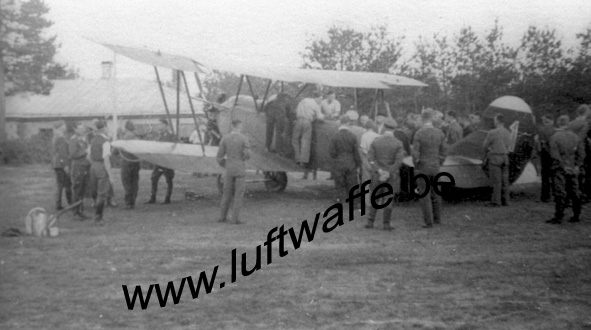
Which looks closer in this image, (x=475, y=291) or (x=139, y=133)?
(x=475, y=291)

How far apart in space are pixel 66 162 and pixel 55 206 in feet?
3.06

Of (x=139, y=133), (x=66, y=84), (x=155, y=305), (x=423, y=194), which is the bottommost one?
(x=155, y=305)

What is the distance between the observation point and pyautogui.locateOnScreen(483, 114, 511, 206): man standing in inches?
418

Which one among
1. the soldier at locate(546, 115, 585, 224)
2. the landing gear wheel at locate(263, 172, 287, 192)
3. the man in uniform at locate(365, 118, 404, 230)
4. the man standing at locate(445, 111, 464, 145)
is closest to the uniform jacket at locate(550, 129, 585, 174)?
the soldier at locate(546, 115, 585, 224)

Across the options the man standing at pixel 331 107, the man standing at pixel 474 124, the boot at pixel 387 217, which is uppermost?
the man standing at pixel 331 107

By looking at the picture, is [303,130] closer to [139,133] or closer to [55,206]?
[139,133]

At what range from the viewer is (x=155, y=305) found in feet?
16.2

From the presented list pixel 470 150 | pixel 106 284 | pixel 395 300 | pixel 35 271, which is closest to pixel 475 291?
pixel 395 300

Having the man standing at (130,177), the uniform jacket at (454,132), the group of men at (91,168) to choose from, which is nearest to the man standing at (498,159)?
the uniform jacket at (454,132)

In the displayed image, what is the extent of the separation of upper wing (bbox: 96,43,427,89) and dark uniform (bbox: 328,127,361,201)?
3.89ft

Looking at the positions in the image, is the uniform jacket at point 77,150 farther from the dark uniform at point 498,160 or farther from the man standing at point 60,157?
the dark uniform at point 498,160

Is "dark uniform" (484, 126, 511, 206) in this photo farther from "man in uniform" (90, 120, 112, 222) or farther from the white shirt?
"man in uniform" (90, 120, 112, 222)

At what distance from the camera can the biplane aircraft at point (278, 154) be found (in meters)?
10.4

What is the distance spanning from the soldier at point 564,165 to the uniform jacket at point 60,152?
331 inches
